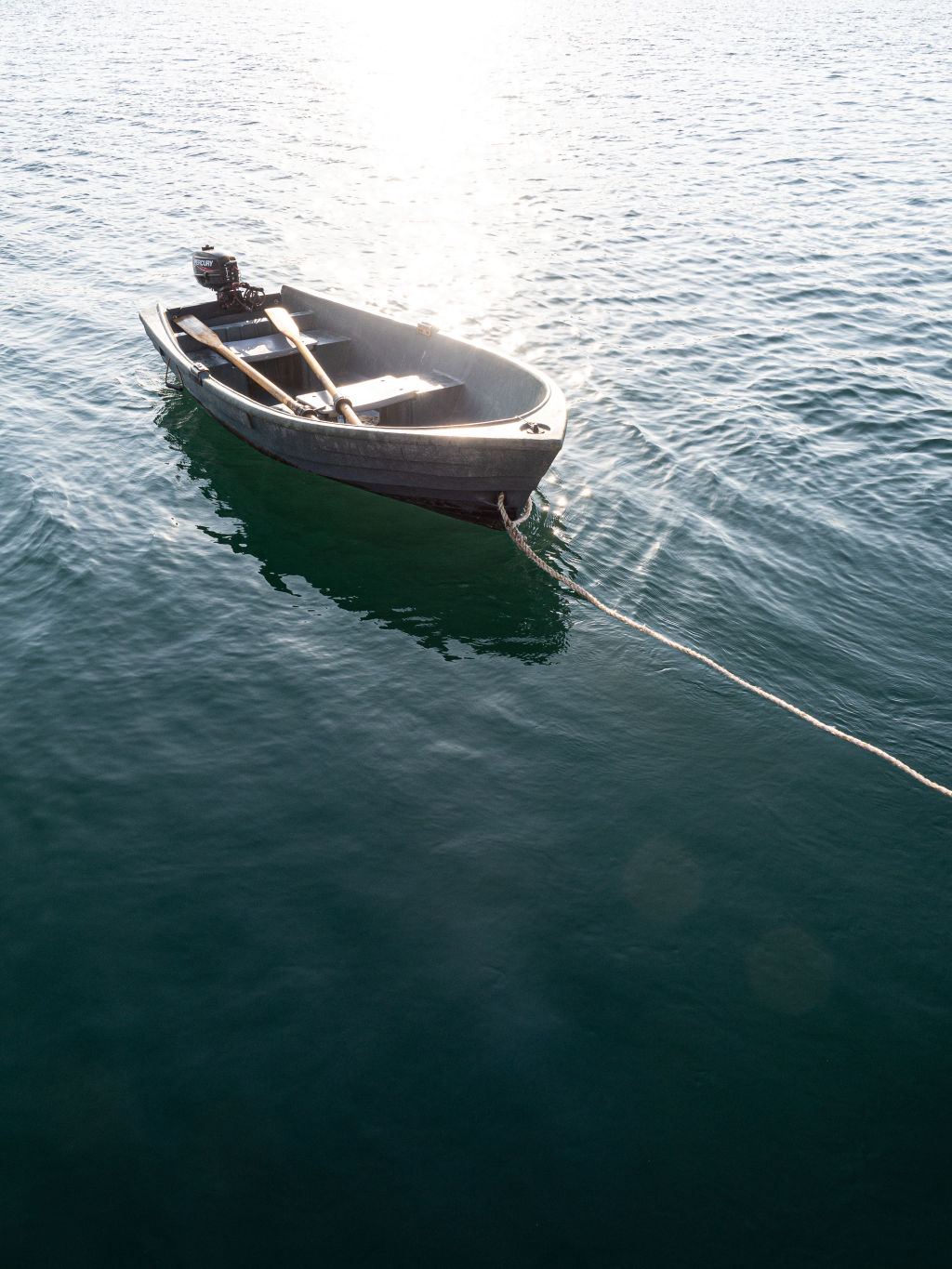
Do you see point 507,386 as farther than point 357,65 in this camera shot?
No

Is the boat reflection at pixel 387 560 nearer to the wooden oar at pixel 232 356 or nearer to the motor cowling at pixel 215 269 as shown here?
the wooden oar at pixel 232 356

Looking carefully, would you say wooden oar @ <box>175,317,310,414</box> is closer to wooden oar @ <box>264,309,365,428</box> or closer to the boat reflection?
wooden oar @ <box>264,309,365,428</box>

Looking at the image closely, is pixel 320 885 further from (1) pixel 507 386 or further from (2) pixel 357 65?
(2) pixel 357 65

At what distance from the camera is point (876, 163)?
3534 centimetres

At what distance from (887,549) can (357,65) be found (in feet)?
212

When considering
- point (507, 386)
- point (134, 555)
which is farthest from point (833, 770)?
point (134, 555)

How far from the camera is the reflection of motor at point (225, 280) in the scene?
65.5ft

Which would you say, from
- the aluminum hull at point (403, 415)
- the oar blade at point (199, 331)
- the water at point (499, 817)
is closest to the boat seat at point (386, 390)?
the aluminum hull at point (403, 415)

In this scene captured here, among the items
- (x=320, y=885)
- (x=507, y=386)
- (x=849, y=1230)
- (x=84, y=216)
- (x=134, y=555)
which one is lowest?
(x=849, y=1230)

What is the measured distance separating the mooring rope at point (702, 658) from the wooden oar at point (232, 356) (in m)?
4.52

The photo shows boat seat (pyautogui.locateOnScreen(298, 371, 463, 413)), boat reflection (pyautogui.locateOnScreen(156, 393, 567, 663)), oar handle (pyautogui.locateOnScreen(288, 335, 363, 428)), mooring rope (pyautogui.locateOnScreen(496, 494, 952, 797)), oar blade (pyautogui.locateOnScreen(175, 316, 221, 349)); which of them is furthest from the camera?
oar blade (pyautogui.locateOnScreen(175, 316, 221, 349))

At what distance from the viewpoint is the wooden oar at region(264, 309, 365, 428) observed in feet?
50.3

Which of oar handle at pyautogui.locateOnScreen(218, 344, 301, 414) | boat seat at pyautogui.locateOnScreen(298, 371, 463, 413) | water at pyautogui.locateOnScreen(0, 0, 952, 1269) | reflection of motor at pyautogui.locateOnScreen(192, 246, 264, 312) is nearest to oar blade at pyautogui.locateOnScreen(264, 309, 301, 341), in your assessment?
oar handle at pyautogui.locateOnScreen(218, 344, 301, 414)

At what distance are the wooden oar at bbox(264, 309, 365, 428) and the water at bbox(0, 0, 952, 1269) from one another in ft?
4.76
